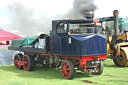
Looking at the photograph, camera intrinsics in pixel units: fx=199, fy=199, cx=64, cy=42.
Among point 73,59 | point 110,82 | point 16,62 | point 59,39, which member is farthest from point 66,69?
point 16,62

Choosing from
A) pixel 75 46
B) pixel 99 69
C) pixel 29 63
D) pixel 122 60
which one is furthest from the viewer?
pixel 122 60

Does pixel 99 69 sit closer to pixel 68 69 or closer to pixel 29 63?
pixel 68 69

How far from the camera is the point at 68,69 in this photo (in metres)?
7.75

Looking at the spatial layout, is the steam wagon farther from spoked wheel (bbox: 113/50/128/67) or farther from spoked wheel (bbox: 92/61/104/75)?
spoked wheel (bbox: 113/50/128/67)

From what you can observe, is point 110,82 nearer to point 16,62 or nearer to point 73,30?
point 73,30

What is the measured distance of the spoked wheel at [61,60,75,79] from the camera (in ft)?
25.0

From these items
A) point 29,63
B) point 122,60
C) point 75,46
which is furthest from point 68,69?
point 122,60

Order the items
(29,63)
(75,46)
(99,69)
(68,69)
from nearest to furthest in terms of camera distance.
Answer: (75,46) → (68,69) → (99,69) → (29,63)

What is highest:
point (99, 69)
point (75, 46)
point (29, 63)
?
point (75, 46)

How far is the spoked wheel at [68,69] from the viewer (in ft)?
25.0

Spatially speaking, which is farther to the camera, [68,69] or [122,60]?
[122,60]

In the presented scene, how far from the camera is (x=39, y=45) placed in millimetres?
9477

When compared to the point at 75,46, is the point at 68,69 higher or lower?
lower

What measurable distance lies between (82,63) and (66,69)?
2.39 ft
